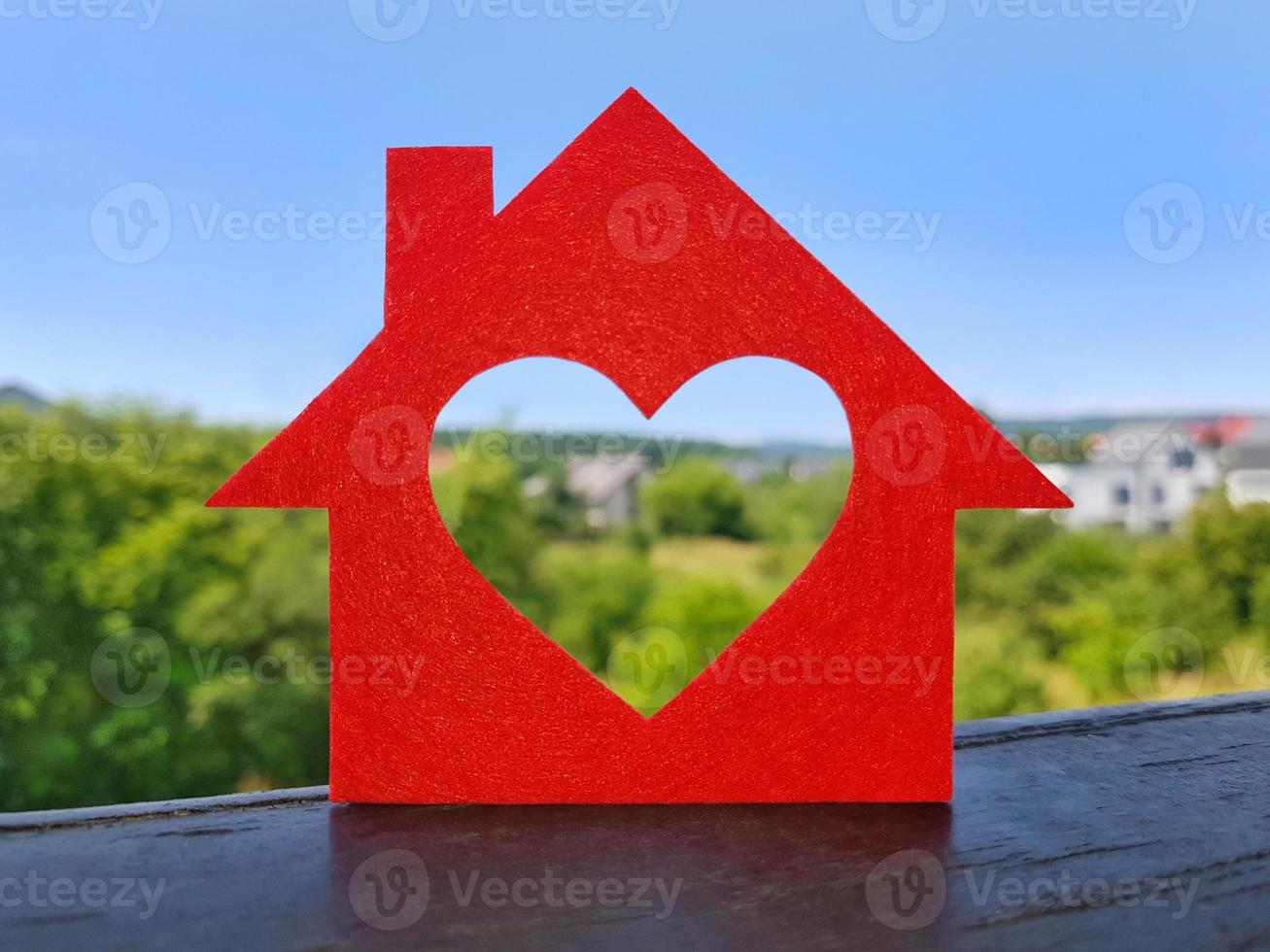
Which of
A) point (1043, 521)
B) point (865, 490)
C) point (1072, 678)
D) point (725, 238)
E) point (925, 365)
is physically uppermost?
point (725, 238)

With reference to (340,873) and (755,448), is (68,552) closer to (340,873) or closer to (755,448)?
(755,448)

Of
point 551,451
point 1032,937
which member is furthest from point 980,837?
point 551,451

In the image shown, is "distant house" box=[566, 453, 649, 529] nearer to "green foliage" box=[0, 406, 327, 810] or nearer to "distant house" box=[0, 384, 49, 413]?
"green foliage" box=[0, 406, 327, 810]

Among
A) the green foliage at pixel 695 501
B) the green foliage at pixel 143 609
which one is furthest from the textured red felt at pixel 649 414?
the green foliage at pixel 695 501

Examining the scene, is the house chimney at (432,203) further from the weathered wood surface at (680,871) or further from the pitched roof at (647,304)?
the weathered wood surface at (680,871)

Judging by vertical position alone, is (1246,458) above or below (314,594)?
above

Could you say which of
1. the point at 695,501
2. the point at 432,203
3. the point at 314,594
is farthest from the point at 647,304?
the point at 695,501

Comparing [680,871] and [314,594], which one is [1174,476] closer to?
[314,594]
